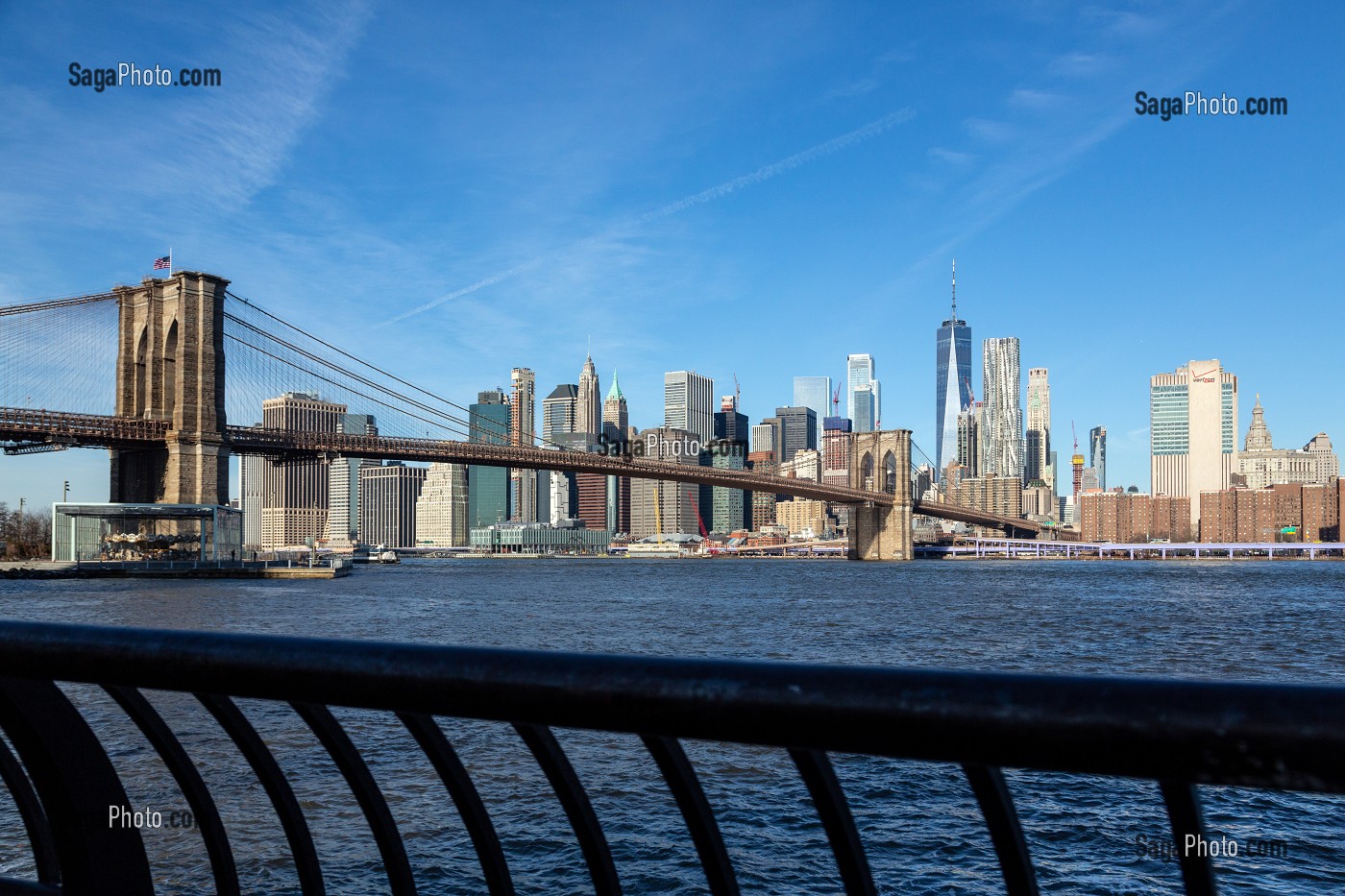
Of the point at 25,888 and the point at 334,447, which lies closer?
the point at 25,888

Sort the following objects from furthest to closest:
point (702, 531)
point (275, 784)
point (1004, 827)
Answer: point (702, 531) → point (275, 784) → point (1004, 827)

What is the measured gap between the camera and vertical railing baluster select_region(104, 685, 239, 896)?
5.91 feet

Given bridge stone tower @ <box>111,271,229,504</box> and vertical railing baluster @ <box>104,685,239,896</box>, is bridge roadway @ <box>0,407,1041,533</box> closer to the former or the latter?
bridge stone tower @ <box>111,271,229,504</box>

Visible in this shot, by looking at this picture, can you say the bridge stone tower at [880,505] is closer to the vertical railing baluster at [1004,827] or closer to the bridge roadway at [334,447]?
the bridge roadway at [334,447]

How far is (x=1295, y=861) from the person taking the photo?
8148mm

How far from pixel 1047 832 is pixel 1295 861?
1.74 m

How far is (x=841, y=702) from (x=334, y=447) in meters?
54.3

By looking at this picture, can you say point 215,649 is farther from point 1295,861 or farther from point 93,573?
point 93,573

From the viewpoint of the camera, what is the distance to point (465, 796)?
160 cm

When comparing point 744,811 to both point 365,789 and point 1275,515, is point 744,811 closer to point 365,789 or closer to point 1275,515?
point 365,789

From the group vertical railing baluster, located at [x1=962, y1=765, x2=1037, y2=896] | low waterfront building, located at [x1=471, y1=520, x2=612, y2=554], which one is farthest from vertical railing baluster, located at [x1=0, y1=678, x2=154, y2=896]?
low waterfront building, located at [x1=471, y1=520, x2=612, y2=554]

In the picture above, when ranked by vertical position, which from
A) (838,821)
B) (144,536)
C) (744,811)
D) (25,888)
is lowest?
(744,811)

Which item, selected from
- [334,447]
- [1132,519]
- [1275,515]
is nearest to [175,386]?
[334,447]

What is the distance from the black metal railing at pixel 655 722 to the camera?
1.00 meters
